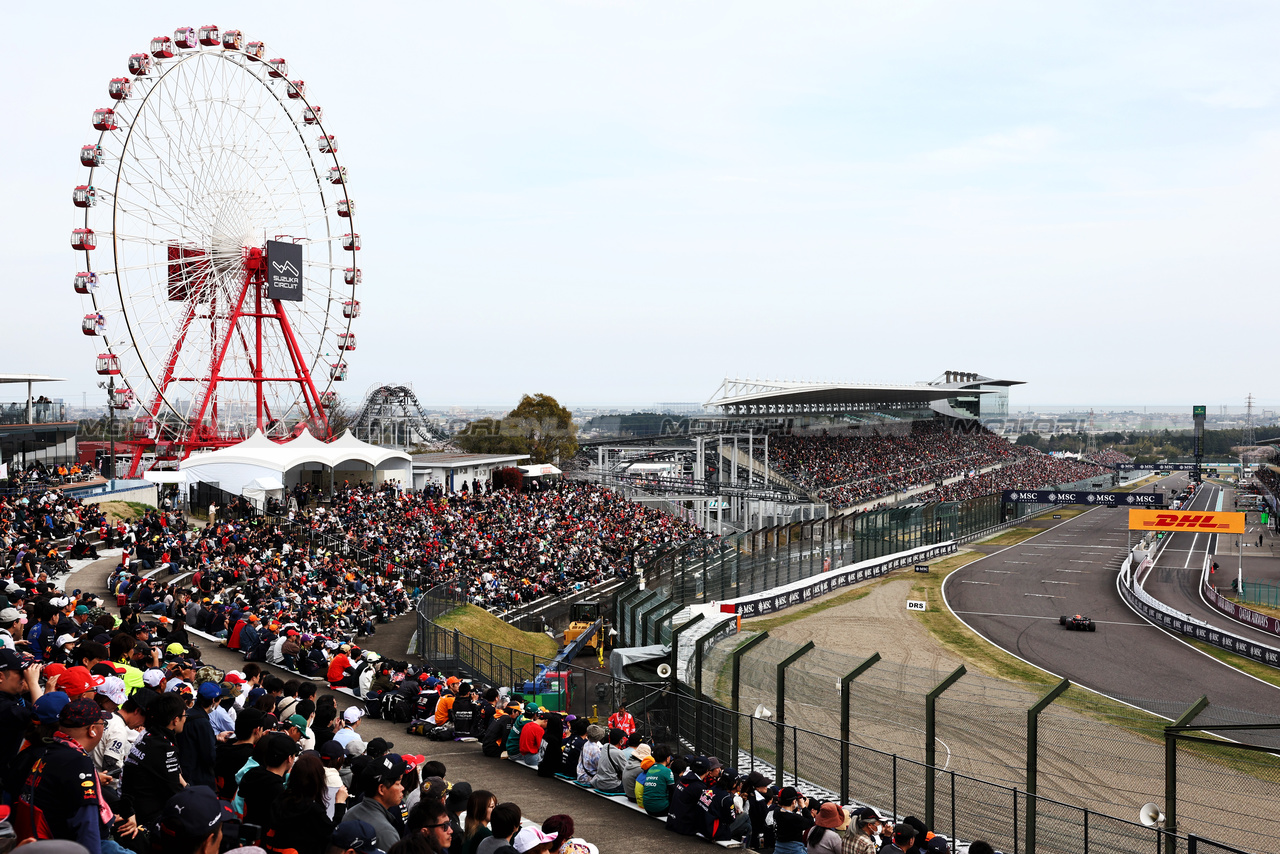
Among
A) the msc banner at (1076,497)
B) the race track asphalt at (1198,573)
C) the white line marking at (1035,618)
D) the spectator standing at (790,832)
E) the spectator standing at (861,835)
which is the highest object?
the spectator standing at (861,835)

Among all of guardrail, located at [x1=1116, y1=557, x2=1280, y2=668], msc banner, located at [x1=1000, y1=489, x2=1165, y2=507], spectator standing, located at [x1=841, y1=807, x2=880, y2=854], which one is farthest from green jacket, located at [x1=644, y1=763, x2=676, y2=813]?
msc banner, located at [x1=1000, y1=489, x2=1165, y2=507]

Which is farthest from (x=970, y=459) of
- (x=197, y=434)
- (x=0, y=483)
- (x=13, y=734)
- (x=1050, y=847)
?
(x=13, y=734)

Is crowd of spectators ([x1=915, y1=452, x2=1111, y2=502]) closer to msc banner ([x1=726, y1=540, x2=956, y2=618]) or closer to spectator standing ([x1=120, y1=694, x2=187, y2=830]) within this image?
msc banner ([x1=726, y1=540, x2=956, y2=618])

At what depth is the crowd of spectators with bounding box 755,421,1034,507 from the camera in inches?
2842

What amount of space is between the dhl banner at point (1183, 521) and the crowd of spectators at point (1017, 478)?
20.5 meters

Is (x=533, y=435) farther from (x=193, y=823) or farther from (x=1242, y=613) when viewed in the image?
(x=193, y=823)

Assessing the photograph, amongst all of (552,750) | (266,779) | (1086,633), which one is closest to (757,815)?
(552,750)

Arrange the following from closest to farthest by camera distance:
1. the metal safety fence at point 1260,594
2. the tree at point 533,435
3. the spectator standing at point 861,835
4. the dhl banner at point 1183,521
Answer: the spectator standing at point 861,835 → the metal safety fence at point 1260,594 → the dhl banner at point 1183,521 → the tree at point 533,435

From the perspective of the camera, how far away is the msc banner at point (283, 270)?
146ft

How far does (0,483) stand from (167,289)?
12.6 m

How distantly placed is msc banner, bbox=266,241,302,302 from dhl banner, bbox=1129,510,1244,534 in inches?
1709

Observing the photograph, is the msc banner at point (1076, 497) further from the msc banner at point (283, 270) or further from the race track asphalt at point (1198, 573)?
the msc banner at point (283, 270)

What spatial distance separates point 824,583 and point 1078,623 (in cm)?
900

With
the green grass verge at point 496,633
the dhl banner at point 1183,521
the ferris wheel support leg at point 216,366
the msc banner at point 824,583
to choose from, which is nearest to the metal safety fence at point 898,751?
the green grass verge at point 496,633
